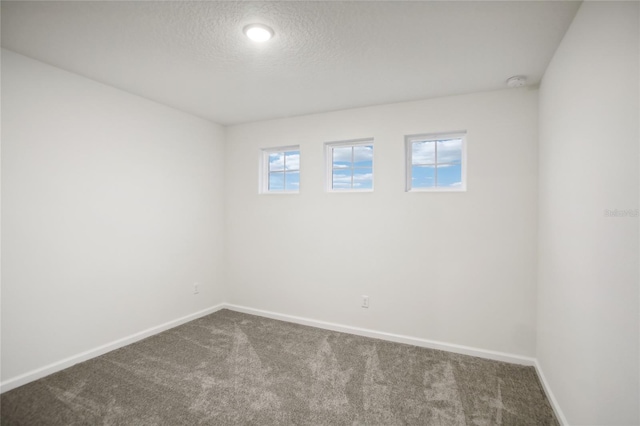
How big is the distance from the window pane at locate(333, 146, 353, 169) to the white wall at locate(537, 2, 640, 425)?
195cm

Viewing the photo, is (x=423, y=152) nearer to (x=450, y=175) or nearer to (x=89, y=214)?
(x=450, y=175)

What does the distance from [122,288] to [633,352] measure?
3699 mm

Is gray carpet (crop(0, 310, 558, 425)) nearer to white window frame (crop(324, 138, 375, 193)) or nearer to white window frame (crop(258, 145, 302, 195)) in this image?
white window frame (crop(324, 138, 375, 193))

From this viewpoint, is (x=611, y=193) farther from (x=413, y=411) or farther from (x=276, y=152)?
(x=276, y=152)

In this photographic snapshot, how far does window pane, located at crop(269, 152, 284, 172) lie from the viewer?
4.08m

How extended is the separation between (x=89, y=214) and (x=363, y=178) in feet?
9.02

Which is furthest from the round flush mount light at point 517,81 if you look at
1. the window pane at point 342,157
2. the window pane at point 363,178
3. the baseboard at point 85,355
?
the baseboard at point 85,355

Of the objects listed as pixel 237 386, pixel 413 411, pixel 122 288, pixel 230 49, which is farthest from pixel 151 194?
pixel 413 411

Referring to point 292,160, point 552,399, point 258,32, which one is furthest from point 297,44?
point 552,399

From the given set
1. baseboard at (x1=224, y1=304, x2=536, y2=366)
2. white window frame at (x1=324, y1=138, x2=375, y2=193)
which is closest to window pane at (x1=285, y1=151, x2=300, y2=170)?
white window frame at (x1=324, y1=138, x2=375, y2=193)

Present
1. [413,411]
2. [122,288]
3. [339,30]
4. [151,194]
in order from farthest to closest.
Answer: [151,194], [122,288], [413,411], [339,30]

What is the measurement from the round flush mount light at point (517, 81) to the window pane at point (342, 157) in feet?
5.43

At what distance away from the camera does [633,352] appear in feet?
4.00

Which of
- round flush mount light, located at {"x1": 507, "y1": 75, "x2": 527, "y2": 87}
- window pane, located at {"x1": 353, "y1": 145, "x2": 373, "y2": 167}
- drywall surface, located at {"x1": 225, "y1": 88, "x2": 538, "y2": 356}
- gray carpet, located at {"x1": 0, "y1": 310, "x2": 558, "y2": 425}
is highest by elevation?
round flush mount light, located at {"x1": 507, "y1": 75, "x2": 527, "y2": 87}
